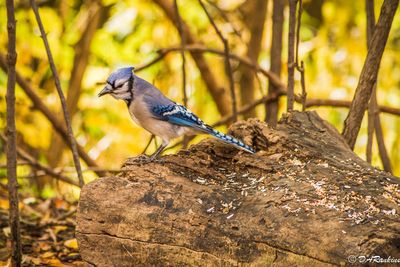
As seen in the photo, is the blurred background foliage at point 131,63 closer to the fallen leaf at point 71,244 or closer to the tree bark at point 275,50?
the tree bark at point 275,50

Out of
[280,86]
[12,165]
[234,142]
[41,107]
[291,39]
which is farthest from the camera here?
[41,107]

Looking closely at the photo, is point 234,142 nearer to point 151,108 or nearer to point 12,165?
point 151,108

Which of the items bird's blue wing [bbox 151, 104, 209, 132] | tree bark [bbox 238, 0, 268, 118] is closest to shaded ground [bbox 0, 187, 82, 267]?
bird's blue wing [bbox 151, 104, 209, 132]

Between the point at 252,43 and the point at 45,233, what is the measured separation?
284 cm

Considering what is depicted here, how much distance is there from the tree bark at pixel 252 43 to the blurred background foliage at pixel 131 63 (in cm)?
16

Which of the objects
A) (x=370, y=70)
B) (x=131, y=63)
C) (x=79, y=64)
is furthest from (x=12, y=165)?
(x=79, y=64)

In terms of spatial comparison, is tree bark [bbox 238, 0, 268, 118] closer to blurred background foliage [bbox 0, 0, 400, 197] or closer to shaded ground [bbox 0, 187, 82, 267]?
blurred background foliage [bbox 0, 0, 400, 197]

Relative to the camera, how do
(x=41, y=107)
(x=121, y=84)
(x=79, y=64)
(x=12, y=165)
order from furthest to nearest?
1. (x=79, y=64)
2. (x=41, y=107)
3. (x=121, y=84)
4. (x=12, y=165)

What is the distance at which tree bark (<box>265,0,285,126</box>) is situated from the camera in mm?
4699

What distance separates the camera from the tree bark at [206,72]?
5887 mm

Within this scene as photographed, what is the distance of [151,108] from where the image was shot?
12.2 feet

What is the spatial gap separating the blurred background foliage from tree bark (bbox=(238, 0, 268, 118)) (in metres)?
0.16

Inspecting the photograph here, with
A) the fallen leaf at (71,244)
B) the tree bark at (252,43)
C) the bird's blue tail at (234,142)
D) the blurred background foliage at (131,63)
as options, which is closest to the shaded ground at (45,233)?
the fallen leaf at (71,244)

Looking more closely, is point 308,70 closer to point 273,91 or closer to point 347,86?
point 347,86
